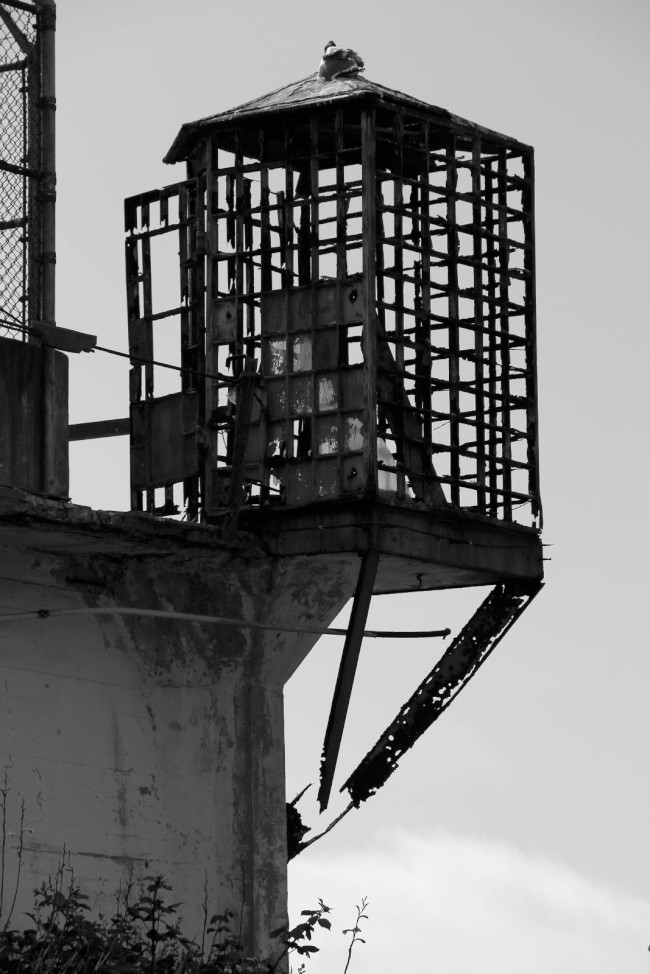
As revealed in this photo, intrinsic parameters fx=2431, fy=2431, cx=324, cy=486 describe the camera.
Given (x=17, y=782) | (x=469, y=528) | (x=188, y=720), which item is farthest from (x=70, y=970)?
(x=469, y=528)

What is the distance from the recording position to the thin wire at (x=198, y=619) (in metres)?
18.7

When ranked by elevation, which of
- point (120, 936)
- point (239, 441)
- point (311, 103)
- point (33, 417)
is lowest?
point (120, 936)

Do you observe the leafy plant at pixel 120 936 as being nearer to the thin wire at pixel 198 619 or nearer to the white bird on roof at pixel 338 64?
the thin wire at pixel 198 619

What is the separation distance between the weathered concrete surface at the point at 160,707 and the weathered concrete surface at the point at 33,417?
0.95m

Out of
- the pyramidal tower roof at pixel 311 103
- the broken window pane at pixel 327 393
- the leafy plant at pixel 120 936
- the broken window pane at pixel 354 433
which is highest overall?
the pyramidal tower roof at pixel 311 103

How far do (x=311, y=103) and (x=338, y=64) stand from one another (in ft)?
2.95

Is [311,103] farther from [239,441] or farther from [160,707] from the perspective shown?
[160,707]

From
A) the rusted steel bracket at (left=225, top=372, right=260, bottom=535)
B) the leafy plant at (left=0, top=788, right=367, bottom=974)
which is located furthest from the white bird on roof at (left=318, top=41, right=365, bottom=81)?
the leafy plant at (left=0, top=788, right=367, bottom=974)

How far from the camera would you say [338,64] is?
20.2 m

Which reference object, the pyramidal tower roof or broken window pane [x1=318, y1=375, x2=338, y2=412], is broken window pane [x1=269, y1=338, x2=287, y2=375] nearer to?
broken window pane [x1=318, y1=375, x2=338, y2=412]

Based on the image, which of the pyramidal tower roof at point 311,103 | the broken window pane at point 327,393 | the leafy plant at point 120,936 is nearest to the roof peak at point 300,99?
the pyramidal tower roof at point 311,103

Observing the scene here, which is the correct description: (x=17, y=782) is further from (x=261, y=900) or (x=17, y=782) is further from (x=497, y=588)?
(x=497, y=588)

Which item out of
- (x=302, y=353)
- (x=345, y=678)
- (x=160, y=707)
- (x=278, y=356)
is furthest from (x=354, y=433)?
(x=160, y=707)

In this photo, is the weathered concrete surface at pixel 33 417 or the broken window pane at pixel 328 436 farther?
the broken window pane at pixel 328 436
